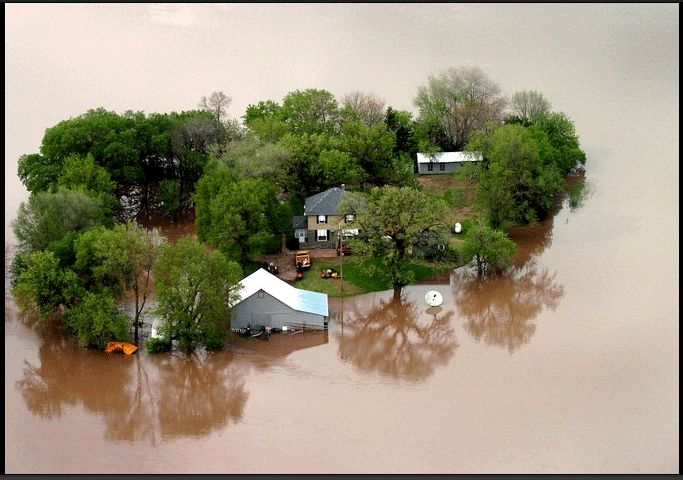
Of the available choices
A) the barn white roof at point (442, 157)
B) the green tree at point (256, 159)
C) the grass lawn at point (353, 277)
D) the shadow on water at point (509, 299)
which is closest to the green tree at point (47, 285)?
the grass lawn at point (353, 277)

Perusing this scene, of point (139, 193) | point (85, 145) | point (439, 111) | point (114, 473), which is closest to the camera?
point (114, 473)

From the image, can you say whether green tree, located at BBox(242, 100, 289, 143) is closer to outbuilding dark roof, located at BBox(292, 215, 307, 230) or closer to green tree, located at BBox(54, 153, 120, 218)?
outbuilding dark roof, located at BBox(292, 215, 307, 230)

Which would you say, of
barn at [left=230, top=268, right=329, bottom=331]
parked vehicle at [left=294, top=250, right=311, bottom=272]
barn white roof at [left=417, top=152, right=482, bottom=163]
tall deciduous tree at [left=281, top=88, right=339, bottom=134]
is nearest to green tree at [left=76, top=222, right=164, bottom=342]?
barn at [left=230, top=268, right=329, bottom=331]

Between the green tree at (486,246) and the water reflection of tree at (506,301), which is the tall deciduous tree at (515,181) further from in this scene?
the green tree at (486,246)

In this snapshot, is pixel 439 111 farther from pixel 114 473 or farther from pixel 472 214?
pixel 114 473

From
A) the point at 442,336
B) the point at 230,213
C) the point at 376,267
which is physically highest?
the point at 230,213

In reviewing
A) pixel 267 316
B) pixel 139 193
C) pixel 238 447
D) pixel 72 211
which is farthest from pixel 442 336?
pixel 139 193
